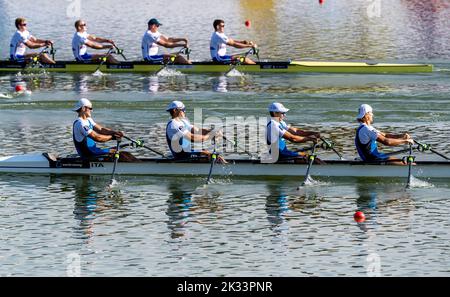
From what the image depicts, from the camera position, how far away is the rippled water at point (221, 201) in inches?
1017

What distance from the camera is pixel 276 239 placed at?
27.3 m

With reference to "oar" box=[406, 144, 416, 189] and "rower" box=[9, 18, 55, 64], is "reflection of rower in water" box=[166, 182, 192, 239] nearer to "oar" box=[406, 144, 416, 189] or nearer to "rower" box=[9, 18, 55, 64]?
→ "oar" box=[406, 144, 416, 189]

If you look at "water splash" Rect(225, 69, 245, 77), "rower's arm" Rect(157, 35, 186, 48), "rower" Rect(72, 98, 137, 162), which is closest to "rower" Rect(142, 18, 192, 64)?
"rower's arm" Rect(157, 35, 186, 48)

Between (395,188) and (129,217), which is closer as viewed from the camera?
(129,217)

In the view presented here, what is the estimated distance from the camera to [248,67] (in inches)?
2010

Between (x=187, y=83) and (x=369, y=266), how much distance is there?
82.6 feet

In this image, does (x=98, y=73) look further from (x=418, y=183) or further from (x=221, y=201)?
(x=418, y=183)

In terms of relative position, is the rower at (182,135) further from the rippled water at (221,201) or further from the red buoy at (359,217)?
the red buoy at (359,217)

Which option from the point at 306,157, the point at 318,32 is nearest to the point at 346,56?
the point at 318,32

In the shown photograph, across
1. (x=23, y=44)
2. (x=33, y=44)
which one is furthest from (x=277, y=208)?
(x=23, y=44)

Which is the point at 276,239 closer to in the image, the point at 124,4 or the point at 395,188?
the point at 395,188
